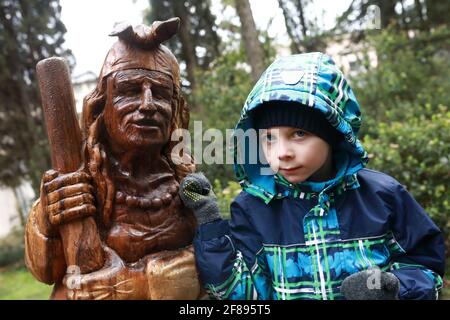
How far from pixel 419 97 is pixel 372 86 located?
2.91ft

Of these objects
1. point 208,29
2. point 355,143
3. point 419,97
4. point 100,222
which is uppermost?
point 208,29

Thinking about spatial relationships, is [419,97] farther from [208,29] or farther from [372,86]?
[208,29]

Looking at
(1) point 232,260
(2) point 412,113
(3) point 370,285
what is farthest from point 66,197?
(2) point 412,113

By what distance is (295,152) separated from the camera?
1560 mm

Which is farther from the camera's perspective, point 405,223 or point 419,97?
point 419,97

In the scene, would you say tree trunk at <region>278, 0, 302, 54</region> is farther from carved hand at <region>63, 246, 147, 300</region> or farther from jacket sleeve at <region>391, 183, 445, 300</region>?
carved hand at <region>63, 246, 147, 300</region>

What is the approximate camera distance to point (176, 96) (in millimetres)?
1937

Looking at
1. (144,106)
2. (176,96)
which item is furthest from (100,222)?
(176,96)

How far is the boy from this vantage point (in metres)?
1.55

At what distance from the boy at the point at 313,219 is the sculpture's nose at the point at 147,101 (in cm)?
38

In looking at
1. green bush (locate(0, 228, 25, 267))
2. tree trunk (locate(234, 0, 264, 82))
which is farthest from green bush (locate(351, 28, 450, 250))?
green bush (locate(0, 228, 25, 267))

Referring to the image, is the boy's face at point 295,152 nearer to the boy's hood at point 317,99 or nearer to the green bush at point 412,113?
the boy's hood at point 317,99

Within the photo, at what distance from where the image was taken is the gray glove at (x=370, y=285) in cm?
144

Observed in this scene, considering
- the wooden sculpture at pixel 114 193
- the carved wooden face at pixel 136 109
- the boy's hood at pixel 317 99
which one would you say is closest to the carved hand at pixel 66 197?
the wooden sculpture at pixel 114 193
